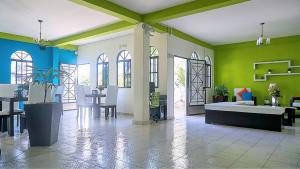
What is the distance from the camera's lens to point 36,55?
8594mm

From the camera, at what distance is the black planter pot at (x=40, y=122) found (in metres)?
3.40

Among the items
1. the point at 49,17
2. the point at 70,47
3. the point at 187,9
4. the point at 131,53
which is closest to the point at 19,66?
the point at 70,47

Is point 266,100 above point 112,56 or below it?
below

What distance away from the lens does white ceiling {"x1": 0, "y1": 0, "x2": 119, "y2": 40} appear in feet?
16.4

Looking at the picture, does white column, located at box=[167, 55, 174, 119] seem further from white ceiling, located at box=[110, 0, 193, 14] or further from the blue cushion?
the blue cushion

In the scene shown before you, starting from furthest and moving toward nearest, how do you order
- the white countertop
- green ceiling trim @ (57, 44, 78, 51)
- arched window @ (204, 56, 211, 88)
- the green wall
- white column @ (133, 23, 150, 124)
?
1. green ceiling trim @ (57, 44, 78, 51)
2. arched window @ (204, 56, 211, 88)
3. the green wall
4. white column @ (133, 23, 150, 124)
5. the white countertop

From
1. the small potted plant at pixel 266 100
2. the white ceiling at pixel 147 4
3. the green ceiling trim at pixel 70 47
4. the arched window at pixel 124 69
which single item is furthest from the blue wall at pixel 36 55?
the small potted plant at pixel 266 100

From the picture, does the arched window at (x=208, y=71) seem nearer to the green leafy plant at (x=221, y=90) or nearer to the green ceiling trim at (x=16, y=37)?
the green leafy plant at (x=221, y=90)

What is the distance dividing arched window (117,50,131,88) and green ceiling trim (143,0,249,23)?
8.30 feet

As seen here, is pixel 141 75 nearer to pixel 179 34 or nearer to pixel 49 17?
pixel 179 34

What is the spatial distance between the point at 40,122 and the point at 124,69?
4853mm

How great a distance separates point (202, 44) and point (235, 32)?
61.6 inches

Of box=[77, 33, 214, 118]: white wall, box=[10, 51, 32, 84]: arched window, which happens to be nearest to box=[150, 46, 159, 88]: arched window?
box=[77, 33, 214, 118]: white wall

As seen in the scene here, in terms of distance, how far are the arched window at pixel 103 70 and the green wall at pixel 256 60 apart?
4.83 m
